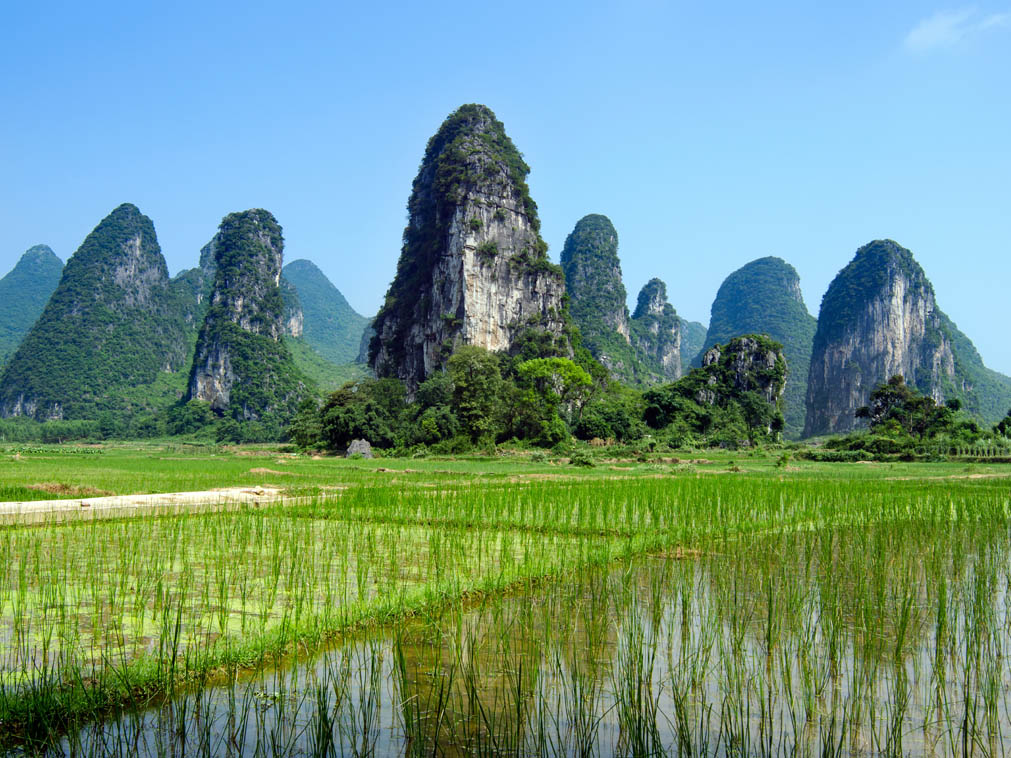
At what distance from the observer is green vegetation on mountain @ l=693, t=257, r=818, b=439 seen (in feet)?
343

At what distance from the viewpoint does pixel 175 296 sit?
88.0 meters

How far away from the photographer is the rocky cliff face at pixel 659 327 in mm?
94562

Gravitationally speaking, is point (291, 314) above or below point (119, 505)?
above

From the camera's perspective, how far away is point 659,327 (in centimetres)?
9606

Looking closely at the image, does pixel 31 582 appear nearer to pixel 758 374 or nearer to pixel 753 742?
pixel 753 742

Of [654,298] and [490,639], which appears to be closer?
[490,639]

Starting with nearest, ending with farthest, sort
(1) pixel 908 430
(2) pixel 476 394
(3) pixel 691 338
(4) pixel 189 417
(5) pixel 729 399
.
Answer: (2) pixel 476 394 < (1) pixel 908 430 < (5) pixel 729 399 < (4) pixel 189 417 < (3) pixel 691 338

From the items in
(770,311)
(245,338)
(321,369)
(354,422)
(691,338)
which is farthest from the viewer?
(691,338)

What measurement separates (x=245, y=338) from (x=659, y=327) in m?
53.0

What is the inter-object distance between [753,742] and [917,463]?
26.8 m

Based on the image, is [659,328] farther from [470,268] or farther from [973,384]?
[470,268]

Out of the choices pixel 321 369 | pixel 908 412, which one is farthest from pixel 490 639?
pixel 321 369

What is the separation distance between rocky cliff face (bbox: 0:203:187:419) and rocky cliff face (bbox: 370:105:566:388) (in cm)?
3185

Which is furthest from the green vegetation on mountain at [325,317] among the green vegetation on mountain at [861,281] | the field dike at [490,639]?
the field dike at [490,639]
